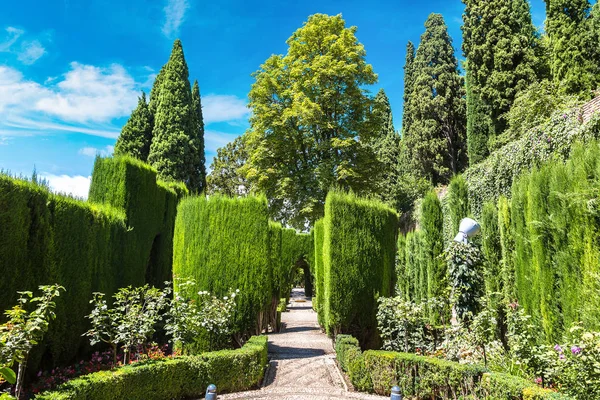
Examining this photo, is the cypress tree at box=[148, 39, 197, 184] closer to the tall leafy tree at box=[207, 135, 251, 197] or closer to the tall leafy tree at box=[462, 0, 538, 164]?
Answer: the tall leafy tree at box=[207, 135, 251, 197]

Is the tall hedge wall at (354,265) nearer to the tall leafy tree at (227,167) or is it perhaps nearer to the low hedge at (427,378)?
the low hedge at (427,378)

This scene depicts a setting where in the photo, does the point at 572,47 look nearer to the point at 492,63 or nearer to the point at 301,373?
the point at 492,63

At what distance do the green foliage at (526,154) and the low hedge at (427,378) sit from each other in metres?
3.64

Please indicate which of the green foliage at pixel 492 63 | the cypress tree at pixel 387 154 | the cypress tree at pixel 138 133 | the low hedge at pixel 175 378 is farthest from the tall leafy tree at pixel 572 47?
the cypress tree at pixel 138 133

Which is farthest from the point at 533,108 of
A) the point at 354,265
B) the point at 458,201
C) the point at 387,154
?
the point at 387,154

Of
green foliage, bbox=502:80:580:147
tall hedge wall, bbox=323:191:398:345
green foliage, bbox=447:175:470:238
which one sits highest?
green foliage, bbox=502:80:580:147

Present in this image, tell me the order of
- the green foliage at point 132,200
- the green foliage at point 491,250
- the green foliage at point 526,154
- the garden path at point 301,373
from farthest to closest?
the green foliage at point 132,200 < the green foliage at point 491,250 < the green foliage at point 526,154 < the garden path at point 301,373

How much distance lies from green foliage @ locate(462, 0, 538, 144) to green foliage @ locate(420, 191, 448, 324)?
11304mm

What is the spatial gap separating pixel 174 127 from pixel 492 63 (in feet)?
61.8

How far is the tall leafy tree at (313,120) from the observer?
1802 cm

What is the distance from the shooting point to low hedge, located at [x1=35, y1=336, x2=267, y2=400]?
15.6 feet

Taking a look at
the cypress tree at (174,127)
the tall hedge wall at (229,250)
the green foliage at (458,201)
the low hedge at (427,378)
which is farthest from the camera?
the cypress tree at (174,127)

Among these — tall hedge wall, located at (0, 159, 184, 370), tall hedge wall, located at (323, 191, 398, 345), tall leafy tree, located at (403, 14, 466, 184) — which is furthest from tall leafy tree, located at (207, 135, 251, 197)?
tall hedge wall, located at (323, 191, 398, 345)

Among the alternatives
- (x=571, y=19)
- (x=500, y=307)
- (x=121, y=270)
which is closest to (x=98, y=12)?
(x=121, y=270)
